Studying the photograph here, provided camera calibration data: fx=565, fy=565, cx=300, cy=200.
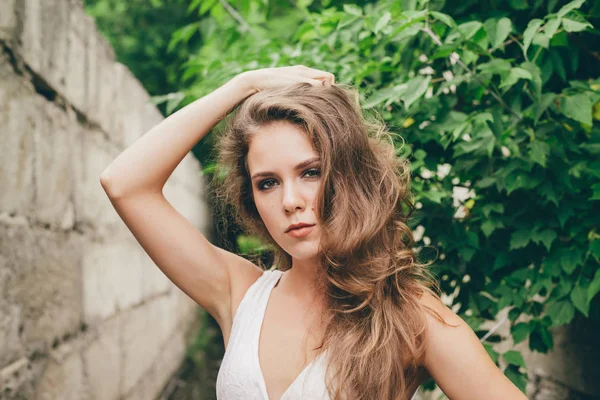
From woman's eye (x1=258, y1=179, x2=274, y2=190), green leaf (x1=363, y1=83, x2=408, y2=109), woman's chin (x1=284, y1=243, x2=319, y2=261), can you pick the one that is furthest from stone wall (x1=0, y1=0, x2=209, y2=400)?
green leaf (x1=363, y1=83, x2=408, y2=109)

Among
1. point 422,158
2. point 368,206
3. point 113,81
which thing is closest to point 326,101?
point 368,206

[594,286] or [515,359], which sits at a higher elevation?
[594,286]

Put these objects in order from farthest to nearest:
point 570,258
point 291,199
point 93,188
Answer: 1. point 93,188
2. point 570,258
3. point 291,199

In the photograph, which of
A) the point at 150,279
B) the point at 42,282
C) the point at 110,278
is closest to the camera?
the point at 42,282

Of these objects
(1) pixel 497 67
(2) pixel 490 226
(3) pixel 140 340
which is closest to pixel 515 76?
(1) pixel 497 67

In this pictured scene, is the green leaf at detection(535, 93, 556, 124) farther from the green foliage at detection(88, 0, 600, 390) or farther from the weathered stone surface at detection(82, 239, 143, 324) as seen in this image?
the weathered stone surface at detection(82, 239, 143, 324)

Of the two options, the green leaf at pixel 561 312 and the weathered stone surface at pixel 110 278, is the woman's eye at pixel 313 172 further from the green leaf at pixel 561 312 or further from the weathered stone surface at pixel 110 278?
the weathered stone surface at pixel 110 278

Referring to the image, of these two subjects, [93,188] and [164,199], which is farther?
[93,188]

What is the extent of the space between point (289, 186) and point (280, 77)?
0.38 metres

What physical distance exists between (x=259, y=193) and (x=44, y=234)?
0.97 metres

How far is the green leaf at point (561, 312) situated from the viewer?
1.69 meters

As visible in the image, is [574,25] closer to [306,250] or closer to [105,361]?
[306,250]

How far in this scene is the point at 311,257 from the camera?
1445 mm

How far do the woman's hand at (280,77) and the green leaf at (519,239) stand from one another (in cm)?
76
